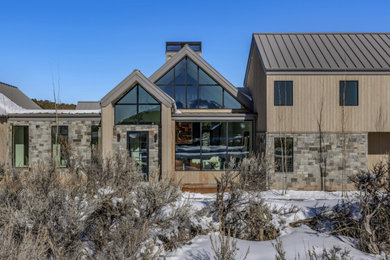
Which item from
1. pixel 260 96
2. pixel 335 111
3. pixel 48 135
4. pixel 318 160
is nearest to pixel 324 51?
pixel 335 111

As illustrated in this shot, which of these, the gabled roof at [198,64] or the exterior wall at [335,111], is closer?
the exterior wall at [335,111]

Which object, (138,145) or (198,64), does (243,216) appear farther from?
(198,64)

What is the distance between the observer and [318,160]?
1188 cm

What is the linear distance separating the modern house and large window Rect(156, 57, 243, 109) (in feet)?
0.15

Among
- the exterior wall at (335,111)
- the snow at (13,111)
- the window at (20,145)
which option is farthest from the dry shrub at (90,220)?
the window at (20,145)

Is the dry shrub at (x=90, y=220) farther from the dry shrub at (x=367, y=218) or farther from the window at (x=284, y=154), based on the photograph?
the window at (x=284, y=154)

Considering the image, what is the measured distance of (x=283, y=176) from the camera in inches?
465

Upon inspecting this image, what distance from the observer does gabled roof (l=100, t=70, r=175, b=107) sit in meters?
12.1

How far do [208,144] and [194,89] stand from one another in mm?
2714

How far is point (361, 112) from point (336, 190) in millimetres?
3374

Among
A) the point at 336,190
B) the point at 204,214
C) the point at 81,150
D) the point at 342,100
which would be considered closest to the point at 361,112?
the point at 342,100

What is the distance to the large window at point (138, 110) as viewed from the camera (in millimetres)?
12414

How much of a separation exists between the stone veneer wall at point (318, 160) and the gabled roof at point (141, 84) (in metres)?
4.54

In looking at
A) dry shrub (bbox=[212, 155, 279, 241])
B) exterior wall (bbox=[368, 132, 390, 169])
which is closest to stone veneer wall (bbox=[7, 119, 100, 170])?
dry shrub (bbox=[212, 155, 279, 241])
